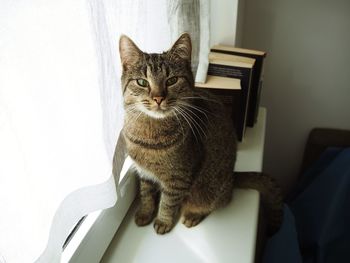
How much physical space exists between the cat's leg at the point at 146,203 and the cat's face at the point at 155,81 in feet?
0.71

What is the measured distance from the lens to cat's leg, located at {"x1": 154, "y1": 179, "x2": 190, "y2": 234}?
28.5 inches

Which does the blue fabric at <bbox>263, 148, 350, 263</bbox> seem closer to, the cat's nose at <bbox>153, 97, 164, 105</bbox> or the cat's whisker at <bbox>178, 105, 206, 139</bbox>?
the cat's whisker at <bbox>178, 105, 206, 139</bbox>

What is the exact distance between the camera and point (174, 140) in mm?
696

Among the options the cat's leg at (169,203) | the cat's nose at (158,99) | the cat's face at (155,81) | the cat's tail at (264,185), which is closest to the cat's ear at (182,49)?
the cat's face at (155,81)

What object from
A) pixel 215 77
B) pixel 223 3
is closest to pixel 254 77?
pixel 215 77

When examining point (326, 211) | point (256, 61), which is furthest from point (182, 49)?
point (326, 211)

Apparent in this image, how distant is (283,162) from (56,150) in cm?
151

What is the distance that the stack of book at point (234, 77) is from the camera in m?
1.00

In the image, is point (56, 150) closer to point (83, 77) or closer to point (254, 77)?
point (83, 77)

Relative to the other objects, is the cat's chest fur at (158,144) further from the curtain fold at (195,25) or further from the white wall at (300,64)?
the white wall at (300,64)

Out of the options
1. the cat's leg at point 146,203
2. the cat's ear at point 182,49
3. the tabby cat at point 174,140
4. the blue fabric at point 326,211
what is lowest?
the blue fabric at point 326,211

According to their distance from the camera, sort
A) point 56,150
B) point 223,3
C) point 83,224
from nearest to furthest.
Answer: point 56,150 < point 83,224 < point 223,3

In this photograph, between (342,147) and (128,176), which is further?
(342,147)

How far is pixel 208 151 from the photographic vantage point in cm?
78
